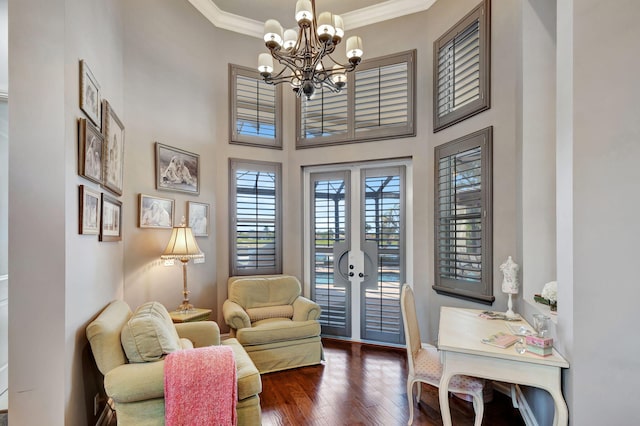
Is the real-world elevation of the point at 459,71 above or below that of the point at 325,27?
above

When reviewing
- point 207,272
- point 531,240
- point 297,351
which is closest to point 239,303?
point 207,272

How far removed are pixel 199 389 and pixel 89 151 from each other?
1.62 metres

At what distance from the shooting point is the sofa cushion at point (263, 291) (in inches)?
159

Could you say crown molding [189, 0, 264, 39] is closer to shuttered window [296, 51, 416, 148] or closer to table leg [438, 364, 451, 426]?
shuttered window [296, 51, 416, 148]

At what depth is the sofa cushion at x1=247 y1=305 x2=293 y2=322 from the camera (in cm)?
394

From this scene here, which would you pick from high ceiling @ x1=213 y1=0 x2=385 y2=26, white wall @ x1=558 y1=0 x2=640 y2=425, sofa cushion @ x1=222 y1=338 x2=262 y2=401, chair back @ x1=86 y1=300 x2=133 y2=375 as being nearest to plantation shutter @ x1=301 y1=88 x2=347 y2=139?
high ceiling @ x1=213 y1=0 x2=385 y2=26

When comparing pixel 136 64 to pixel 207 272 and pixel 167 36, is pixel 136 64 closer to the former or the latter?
pixel 167 36

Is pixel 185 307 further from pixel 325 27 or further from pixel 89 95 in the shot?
pixel 325 27

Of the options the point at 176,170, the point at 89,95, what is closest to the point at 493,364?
the point at 89,95

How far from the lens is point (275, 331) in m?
3.58

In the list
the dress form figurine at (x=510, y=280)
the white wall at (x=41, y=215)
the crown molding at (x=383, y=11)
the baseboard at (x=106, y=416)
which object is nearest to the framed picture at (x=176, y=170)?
the white wall at (x=41, y=215)

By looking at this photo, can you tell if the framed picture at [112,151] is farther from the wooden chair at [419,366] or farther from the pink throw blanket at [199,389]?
the wooden chair at [419,366]

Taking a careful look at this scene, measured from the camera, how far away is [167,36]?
3.73 m

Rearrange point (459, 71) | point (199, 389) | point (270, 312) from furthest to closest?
point (270, 312), point (459, 71), point (199, 389)
